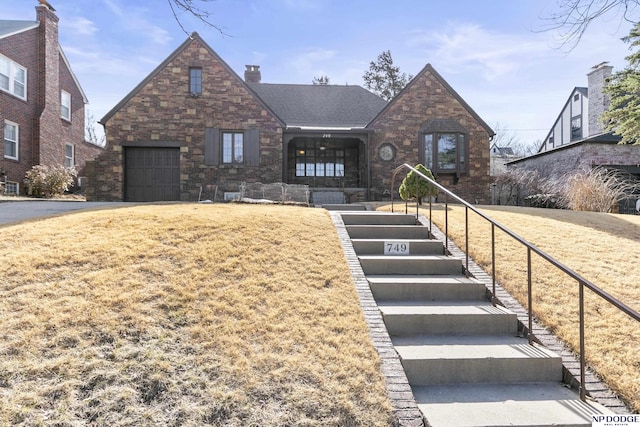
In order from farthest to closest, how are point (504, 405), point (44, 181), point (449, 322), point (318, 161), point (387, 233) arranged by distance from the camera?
point (318, 161) < point (44, 181) < point (387, 233) < point (449, 322) < point (504, 405)

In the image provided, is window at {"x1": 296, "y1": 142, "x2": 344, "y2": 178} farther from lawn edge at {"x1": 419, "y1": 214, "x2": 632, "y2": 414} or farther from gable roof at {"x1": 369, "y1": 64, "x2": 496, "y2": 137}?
lawn edge at {"x1": 419, "y1": 214, "x2": 632, "y2": 414}

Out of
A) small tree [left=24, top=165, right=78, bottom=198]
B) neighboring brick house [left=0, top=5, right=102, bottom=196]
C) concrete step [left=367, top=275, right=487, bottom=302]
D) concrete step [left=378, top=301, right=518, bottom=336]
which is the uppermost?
neighboring brick house [left=0, top=5, right=102, bottom=196]

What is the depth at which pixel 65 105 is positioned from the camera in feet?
69.1

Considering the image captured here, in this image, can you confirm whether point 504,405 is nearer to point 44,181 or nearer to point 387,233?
point 387,233

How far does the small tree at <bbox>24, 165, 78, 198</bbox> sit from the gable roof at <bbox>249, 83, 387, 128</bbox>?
9.32m

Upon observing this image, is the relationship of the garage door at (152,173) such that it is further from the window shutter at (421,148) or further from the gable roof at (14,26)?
the window shutter at (421,148)

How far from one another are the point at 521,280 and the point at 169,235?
5.02 meters

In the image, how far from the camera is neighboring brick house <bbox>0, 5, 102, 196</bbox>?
16359mm

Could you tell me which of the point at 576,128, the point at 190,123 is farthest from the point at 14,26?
the point at 576,128

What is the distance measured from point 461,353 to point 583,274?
2.86 meters

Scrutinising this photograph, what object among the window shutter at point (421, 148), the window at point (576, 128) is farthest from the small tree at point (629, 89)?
the window at point (576, 128)

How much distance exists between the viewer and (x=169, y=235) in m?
5.71

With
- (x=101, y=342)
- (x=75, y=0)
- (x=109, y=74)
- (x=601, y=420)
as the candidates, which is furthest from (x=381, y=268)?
(x=109, y=74)

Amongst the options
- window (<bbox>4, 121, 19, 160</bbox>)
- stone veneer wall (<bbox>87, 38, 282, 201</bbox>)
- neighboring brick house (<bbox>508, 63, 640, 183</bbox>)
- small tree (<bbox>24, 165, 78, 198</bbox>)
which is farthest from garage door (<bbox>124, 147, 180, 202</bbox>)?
neighboring brick house (<bbox>508, 63, 640, 183</bbox>)
